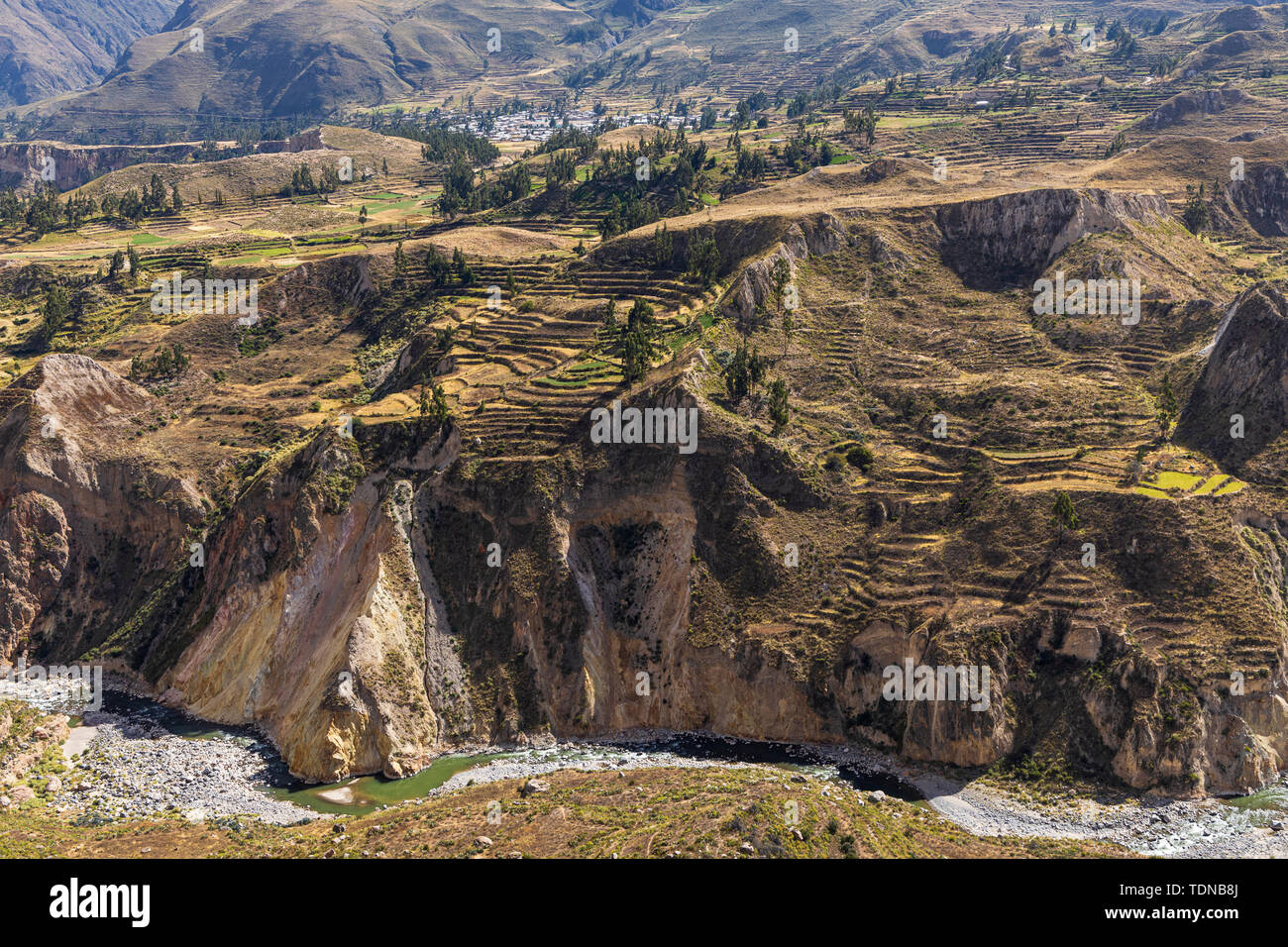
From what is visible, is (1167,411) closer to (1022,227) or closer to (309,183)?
(1022,227)

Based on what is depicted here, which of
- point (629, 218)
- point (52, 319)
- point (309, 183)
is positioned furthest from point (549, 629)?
point (309, 183)

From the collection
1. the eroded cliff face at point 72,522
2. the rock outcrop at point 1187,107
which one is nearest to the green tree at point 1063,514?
the eroded cliff face at point 72,522

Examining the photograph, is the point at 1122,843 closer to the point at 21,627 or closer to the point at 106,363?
the point at 21,627

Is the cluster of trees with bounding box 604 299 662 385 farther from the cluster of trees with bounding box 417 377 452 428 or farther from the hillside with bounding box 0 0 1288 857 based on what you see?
the cluster of trees with bounding box 417 377 452 428

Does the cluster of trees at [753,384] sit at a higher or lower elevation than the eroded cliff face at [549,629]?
higher

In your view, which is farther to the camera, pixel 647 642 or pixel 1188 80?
pixel 1188 80

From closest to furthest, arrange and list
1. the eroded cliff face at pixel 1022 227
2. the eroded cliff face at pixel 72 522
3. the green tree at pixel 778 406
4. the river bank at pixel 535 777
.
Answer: the river bank at pixel 535 777
the green tree at pixel 778 406
the eroded cliff face at pixel 72 522
the eroded cliff face at pixel 1022 227

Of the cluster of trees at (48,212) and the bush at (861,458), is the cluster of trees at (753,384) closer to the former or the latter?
the bush at (861,458)

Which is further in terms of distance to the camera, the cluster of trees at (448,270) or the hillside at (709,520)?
the cluster of trees at (448,270)

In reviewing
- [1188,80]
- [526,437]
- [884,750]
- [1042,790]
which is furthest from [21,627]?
[1188,80]

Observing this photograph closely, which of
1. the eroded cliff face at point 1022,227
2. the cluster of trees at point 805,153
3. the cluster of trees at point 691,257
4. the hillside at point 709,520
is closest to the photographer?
the hillside at point 709,520

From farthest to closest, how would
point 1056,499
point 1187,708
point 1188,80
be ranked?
point 1188,80 → point 1056,499 → point 1187,708
